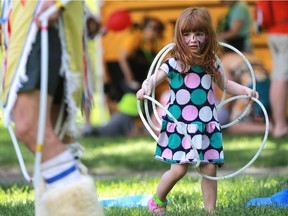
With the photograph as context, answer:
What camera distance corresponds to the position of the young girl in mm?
4879

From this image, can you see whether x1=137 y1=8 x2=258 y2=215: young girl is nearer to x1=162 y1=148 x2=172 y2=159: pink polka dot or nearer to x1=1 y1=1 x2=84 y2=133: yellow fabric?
x1=162 y1=148 x2=172 y2=159: pink polka dot

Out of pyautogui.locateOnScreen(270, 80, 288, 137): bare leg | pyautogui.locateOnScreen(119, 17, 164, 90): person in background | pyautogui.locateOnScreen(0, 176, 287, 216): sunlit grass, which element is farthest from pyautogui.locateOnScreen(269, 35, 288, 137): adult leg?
pyautogui.locateOnScreen(0, 176, 287, 216): sunlit grass

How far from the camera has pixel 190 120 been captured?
16.0 ft

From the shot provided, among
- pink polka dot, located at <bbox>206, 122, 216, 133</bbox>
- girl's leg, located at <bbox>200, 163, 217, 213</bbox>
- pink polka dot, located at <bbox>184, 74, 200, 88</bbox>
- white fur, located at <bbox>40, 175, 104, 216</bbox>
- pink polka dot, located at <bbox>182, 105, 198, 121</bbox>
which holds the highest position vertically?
pink polka dot, located at <bbox>184, 74, 200, 88</bbox>

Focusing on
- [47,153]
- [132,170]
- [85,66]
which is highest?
[85,66]

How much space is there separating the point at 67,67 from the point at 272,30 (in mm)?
5976

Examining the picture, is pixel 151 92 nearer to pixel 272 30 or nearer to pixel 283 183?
pixel 283 183

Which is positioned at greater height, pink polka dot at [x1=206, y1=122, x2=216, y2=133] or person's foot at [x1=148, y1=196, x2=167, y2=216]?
pink polka dot at [x1=206, y1=122, x2=216, y2=133]

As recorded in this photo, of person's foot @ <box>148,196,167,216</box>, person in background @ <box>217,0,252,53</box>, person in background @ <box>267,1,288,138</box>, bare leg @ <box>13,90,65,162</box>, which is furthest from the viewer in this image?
person in background @ <box>217,0,252,53</box>

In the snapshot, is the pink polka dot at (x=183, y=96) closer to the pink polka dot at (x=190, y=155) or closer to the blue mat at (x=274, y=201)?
the pink polka dot at (x=190, y=155)

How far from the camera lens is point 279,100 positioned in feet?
31.7

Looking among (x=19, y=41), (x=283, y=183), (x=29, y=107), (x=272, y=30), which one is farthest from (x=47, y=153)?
(x=272, y=30)

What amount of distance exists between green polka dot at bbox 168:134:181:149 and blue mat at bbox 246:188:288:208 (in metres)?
0.67

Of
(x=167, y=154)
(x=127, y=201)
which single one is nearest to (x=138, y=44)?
(x=127, y=201)
